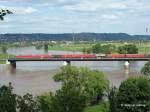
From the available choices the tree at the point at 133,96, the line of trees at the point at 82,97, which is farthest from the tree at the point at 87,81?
the tree at the point at 133,96

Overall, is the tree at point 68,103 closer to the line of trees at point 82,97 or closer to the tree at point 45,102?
the line of trees at point 82,97

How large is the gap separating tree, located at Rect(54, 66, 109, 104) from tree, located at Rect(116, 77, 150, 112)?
400 inches

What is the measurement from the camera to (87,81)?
47344mm

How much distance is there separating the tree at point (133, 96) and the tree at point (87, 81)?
33.4ft

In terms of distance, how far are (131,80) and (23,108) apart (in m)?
18.6

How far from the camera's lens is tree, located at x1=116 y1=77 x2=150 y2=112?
3321 cm

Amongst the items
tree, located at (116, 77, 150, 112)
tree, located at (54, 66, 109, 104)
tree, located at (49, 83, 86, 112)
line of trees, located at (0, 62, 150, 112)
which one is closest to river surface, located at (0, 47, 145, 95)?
tree, located at (54, 66, 109, 104)

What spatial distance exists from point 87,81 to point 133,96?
13644 mm

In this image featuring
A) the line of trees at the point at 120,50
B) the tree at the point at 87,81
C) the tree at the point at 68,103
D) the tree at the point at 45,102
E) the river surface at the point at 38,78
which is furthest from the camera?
the line of trees at the point at 120,50

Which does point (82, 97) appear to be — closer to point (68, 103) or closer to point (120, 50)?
point (68, 103)

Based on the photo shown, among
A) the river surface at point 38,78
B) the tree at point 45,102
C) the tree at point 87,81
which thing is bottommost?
the river surface at point 38,78

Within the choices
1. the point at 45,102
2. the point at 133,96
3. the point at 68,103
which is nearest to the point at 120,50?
the point at 133,96

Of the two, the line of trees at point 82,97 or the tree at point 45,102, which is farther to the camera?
the tree at point 45,102

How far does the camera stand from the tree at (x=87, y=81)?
151 ft
